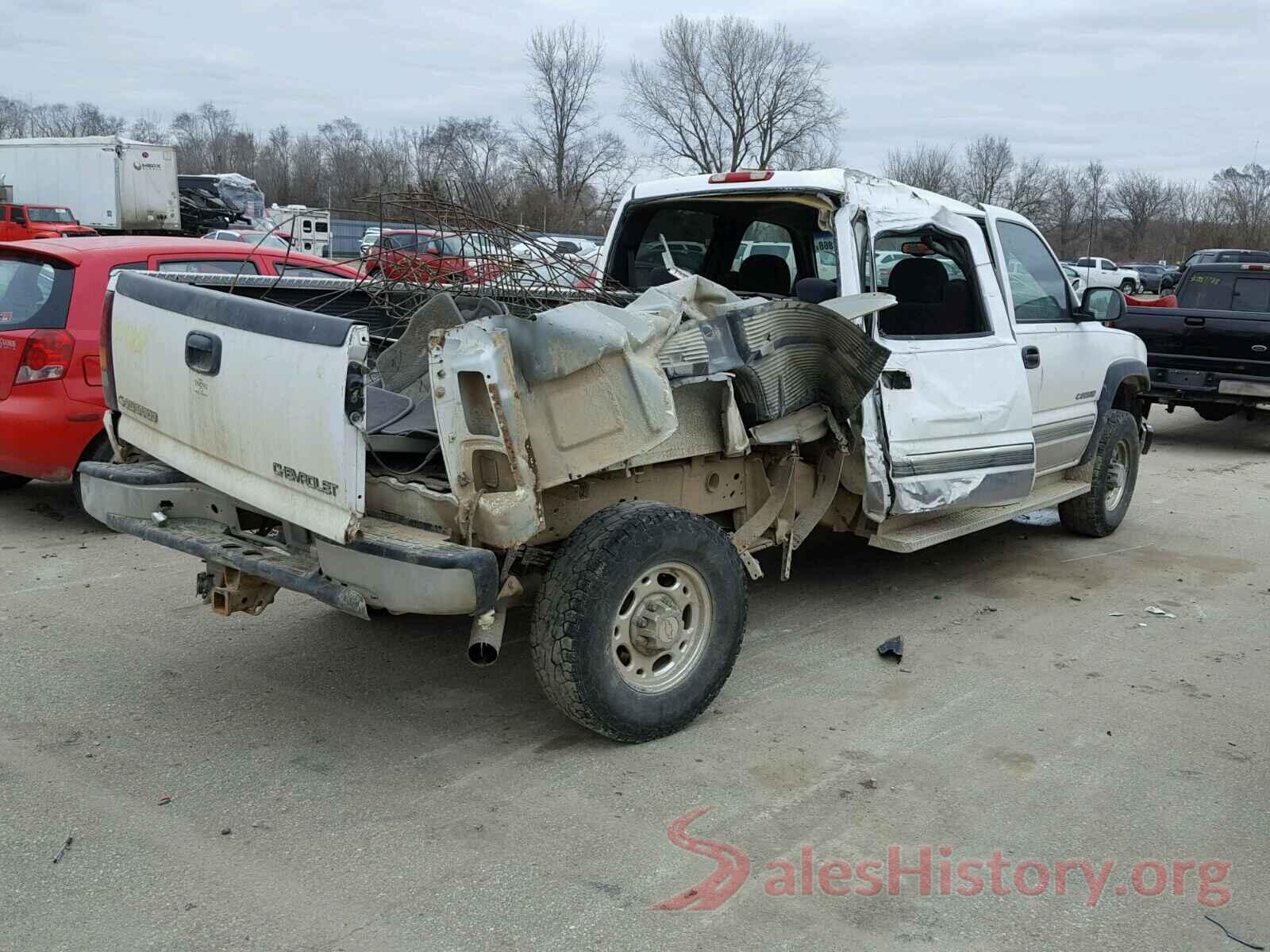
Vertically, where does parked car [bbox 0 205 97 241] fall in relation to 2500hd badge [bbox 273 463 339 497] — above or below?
above

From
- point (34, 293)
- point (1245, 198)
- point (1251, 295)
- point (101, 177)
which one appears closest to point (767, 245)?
point (34, 293)

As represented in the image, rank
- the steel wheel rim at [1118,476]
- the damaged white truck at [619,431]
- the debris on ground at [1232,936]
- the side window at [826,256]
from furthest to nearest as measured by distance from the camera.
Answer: the steel wheel rim at [1118,476] < the side window at [826,256] < the damaged white truck at [619,431] < the debris on ground at [1232,936]

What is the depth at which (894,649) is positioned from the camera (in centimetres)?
506

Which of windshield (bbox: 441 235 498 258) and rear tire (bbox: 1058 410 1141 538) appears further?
rear tire (bbox: 1058 410 1141 538)

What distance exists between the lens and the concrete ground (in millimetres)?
3049

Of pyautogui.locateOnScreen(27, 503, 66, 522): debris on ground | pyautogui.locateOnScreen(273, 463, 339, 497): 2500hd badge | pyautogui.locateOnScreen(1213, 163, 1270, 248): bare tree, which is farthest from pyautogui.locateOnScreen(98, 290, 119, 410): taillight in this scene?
pyautogui.locateOnScreen(1213, 163, 1270, 248): bare tree

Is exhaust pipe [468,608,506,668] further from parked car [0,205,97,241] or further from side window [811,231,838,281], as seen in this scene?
parked car [0,205,97,241]

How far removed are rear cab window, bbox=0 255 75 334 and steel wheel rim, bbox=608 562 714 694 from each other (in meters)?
4.18

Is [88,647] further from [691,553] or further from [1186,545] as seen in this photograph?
[1186,545]

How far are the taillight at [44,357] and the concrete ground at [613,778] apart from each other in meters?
1.05

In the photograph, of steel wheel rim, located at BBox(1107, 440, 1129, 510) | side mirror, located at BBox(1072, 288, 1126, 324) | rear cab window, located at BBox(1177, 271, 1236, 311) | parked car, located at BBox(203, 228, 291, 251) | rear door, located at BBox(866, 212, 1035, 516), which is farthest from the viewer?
rear cab window, located at BBox(1177, 271, 1236, 311)

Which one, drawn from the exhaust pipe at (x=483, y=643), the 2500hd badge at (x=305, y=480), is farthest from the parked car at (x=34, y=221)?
the exhaust pipe at (x=483, y=643)

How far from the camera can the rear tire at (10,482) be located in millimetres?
7439

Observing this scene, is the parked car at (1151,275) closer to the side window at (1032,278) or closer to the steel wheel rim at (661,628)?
the side window at (1032,278)
